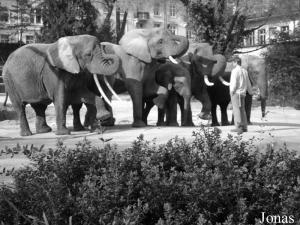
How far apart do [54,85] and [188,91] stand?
149 inches

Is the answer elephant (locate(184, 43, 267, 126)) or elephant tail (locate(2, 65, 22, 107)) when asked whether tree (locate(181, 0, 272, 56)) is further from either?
elephant tail (locate(2, 65, 22, 107))

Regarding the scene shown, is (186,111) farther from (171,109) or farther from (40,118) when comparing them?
(40,118)

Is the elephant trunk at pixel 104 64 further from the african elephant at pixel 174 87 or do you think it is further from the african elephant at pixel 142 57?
the african elephant at pixel 174 87

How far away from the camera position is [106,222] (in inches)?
174

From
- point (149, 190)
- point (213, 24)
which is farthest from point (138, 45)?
point (213, 24)

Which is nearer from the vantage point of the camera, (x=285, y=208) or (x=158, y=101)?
(x=285, y=208)

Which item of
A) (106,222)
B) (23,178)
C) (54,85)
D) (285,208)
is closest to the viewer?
(106,222)

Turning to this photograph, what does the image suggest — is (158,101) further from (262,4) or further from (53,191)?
(262,4)

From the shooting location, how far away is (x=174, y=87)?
1617cm

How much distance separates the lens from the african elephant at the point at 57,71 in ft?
45.5

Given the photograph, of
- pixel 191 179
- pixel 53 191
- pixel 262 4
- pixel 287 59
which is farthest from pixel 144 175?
pixel 262 4

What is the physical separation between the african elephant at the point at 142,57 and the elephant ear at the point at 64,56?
2.07 metres

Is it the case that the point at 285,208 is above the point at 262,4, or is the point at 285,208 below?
below

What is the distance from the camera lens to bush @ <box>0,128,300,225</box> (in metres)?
4.52
